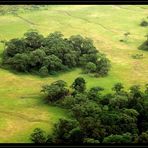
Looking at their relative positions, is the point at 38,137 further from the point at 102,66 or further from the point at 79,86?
the point at 102,66

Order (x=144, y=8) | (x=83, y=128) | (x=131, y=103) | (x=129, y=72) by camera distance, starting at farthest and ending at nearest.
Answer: (x=144, y=8), (x=129, y=72), (x=131, y=103), (x=83, y=128)

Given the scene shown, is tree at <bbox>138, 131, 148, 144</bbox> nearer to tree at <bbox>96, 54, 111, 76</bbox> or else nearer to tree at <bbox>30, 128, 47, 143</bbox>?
tree at <bbox>30, 128, 47, 143</bbox>

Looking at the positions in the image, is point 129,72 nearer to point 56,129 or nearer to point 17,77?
point 17,77

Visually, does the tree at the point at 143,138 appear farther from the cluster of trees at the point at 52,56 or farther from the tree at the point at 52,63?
the tree at the point at 52,63

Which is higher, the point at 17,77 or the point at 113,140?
the point at 113,140

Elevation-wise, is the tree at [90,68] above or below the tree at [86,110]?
below

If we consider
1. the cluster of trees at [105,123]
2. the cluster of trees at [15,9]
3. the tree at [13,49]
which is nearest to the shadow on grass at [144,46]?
the tree at [13,49]

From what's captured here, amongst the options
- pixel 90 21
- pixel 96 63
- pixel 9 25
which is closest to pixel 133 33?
pixel 90 21
